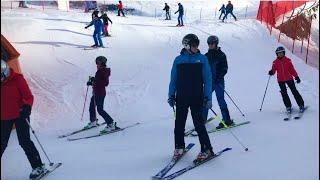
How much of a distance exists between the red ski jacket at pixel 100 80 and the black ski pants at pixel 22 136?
150 inches

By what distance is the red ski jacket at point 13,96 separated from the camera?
19.6ft

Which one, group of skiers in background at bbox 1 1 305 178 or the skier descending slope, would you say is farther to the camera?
the skier descending slope

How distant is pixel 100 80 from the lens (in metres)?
10.2

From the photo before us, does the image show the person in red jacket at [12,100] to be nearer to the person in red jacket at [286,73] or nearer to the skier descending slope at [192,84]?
the skier descending slope at [192,84]

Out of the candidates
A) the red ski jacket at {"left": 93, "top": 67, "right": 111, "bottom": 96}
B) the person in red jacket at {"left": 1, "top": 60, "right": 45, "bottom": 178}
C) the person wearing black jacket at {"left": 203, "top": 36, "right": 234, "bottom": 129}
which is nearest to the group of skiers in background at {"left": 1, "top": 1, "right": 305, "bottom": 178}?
the person in red jacket at {"left": 1, "top": 60, "right": 45, "bottom": 178}

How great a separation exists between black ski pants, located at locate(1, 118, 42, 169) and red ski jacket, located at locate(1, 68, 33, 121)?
3.8 inches

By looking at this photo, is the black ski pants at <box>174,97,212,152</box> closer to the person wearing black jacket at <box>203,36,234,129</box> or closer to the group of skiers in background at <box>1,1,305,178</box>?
the group of skiers in background at <box>1,1,305,178</box>

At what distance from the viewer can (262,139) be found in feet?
25.9

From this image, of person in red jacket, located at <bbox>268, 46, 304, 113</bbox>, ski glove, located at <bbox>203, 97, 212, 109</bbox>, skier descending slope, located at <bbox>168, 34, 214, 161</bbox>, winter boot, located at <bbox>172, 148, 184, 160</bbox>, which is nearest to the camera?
skier descending slope, located at <bbox>168, 34, 214, 161</bbox>

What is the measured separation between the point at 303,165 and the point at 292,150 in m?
0.82

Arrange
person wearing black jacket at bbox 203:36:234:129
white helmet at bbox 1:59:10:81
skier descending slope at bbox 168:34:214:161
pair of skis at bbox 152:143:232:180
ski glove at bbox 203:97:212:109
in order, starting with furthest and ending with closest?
person wearing black jacket at bbox 203:36:234:129, ski glove at bbox 203:97:212:109, skier descending slope at bbox 168:34:214:161, pair of skis at bbox 152:143:232:180, white helmet at bbox 1:59:10:81

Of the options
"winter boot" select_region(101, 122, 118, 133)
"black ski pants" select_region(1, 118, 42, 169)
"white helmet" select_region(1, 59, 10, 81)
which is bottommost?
"winter boot" select_region(101, 122, 118, 133)

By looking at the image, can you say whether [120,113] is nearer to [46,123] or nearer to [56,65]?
[46,123]

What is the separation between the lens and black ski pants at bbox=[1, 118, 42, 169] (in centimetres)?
609
